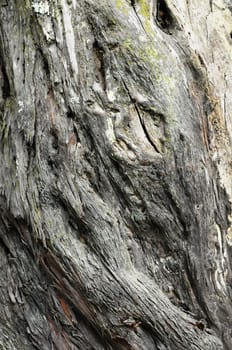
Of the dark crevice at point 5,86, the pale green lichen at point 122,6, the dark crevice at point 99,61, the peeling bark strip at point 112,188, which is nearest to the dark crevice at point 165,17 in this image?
the peeling bark strip at point 112,188

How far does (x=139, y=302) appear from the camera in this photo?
8.44 feet

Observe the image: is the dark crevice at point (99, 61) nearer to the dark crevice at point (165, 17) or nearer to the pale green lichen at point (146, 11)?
the pale green lichen at point (146, 11)

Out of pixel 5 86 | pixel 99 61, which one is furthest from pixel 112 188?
pixel 5 86

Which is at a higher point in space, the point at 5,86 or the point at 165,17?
the point at 165,17

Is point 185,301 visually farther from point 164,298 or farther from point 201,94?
point 201,94

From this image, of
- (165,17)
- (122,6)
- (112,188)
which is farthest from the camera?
(165,17)

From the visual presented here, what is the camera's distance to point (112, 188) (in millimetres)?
2695

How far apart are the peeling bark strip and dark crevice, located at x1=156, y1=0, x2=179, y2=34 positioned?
49 mm

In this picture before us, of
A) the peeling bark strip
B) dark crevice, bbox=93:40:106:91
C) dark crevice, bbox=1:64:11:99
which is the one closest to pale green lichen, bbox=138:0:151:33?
the peeling bark strip

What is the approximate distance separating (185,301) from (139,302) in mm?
244

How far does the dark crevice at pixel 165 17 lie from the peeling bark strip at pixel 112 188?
0.16ft

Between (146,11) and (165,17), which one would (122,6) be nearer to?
(146,11)

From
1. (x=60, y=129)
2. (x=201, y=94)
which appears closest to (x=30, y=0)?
(x=60, y=129)

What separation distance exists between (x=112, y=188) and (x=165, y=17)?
3.05ft
